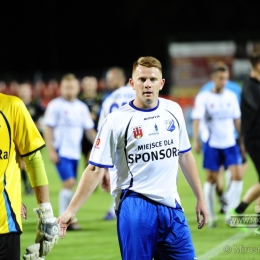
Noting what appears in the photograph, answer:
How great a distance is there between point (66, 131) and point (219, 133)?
2.45m

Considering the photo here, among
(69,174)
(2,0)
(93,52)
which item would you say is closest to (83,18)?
(93,52)

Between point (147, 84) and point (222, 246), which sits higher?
point (147, 84)

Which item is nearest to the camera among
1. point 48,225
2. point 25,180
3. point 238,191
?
point 48,225

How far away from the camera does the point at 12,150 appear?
5082mm

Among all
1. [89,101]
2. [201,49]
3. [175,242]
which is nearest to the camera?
[175,242]

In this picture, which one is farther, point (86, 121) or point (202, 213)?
point (86, 121)

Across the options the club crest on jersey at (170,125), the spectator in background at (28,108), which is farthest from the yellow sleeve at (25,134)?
the spectator in background at (28,108)

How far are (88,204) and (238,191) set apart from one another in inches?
160

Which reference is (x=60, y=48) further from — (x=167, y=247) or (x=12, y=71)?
(x=167, y=247)

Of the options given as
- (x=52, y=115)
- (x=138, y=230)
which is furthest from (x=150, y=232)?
(x=52, y=115)

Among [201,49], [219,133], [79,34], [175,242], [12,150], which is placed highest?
[79,34]

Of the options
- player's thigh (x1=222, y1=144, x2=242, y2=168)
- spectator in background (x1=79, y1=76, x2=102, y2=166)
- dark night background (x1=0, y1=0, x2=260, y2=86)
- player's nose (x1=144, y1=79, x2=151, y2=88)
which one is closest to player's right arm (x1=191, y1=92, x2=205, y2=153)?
player's thigh (x1=222, y1=144, x2=242, y2=168)

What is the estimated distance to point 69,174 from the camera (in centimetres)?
1175

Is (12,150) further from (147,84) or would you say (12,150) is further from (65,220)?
(147,84)
